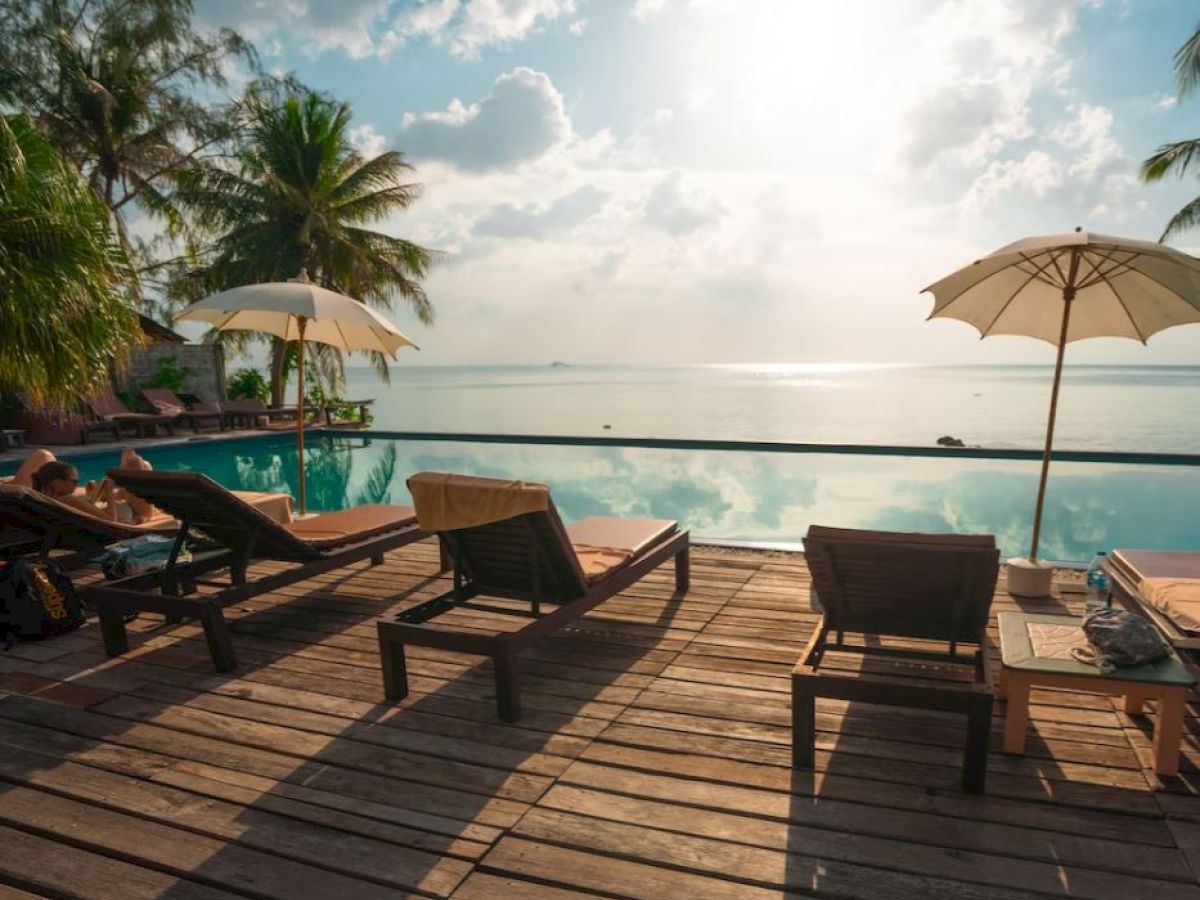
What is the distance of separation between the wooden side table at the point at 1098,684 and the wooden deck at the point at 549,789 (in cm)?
10

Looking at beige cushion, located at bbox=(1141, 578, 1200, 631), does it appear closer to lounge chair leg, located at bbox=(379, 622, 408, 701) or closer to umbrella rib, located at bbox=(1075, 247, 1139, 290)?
umbrella rib, located at bbox=(1075, 247, 1139, 290)

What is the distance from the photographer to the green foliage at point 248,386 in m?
20.6

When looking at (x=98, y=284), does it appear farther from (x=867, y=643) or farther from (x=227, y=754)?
(x=867, y=643)

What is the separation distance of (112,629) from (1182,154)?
79.8 ft

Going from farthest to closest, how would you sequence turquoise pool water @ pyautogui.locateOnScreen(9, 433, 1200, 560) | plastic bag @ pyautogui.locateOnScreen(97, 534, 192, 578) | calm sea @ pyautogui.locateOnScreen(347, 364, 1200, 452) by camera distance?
calm sea @ pyautogui.locateOnScreen(347, 364, 1200, 452) → turquoise pool water @ pyautogui.locateOnScreen(9, 433, 1200, 560) → plastic bag @ pyautogui.locateOnScreen(97, 534, 192, 578)

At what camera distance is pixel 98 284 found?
6871 millimetres

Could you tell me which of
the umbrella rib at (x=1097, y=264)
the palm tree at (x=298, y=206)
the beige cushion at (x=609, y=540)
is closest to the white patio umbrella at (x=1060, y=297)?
the umbrella rib at (x=1097, y=264)

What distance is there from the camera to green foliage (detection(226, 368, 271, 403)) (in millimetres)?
20594

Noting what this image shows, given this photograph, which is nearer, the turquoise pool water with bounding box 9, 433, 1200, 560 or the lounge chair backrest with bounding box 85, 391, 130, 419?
the turquoise pool water with bounding box 9, 433, 1200, 560

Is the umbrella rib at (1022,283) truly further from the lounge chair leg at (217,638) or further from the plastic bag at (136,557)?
the plastic bag at (136,557)

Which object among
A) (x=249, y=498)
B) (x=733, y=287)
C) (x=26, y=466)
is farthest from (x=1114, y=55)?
(x=733, y=287)

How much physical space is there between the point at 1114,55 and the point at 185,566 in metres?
9.93

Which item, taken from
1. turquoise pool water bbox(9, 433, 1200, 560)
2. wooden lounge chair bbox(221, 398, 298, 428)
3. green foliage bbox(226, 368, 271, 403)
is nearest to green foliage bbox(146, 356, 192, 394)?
wooden lounge chair bbox(221, 398, 298, 428)

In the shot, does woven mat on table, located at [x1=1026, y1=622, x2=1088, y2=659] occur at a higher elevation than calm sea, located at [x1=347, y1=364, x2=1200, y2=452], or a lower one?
higher
